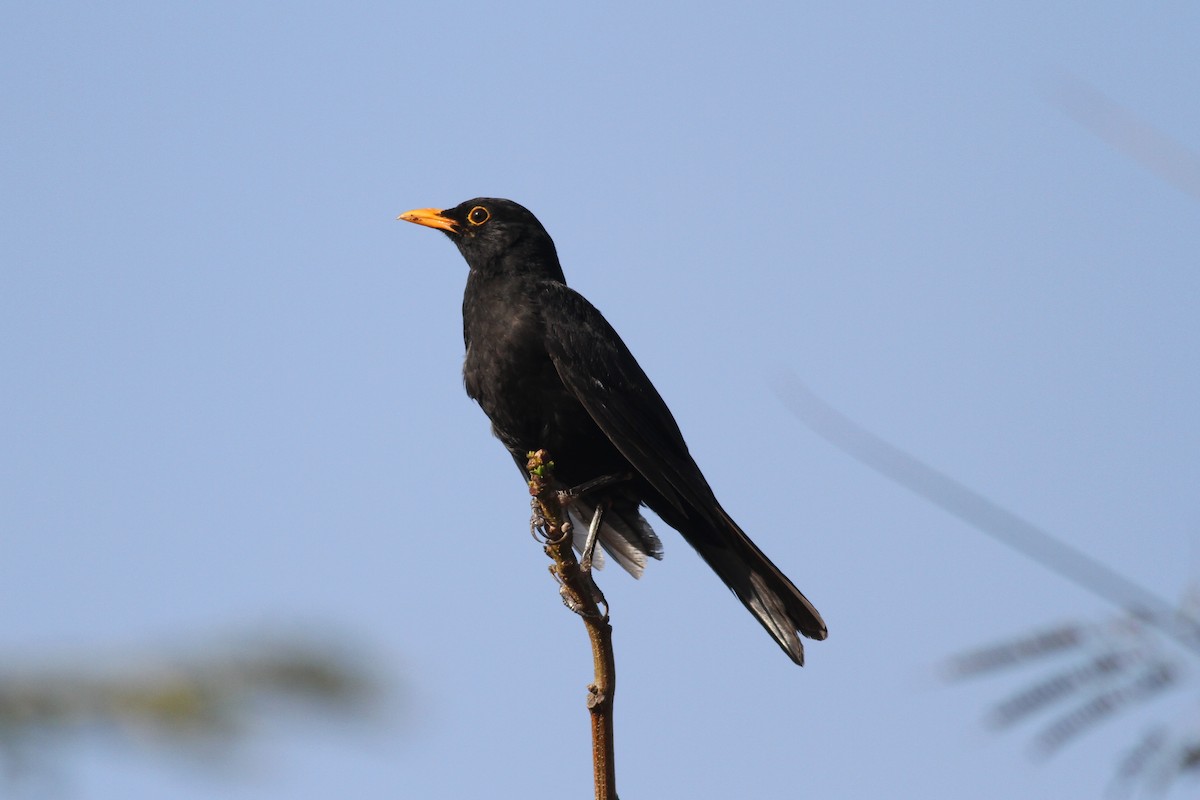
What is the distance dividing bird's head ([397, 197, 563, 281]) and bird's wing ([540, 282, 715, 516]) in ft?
1.37

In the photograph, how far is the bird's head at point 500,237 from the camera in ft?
23.1

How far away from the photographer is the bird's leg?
6172 millimetres

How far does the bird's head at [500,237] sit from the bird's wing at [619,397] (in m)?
0.42

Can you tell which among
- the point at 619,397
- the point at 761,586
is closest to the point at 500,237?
the point at 619,397

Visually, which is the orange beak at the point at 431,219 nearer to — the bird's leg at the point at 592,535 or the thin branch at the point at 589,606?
the bird's leg at the point at 592,535

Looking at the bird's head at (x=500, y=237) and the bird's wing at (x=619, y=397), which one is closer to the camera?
the bird's wing at (x=619, y=397)

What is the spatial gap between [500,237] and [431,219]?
2.14 feet

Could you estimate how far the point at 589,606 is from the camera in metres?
4.52

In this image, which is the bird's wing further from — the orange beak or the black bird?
the orange beak

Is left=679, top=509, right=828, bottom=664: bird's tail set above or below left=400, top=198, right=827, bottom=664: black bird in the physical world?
below

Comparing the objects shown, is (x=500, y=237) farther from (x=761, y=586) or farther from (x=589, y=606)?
(x=589, y=606)

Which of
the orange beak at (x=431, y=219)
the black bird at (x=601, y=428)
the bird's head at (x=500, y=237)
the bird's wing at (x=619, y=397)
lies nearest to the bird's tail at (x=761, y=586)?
the black bird at (x=601, y=428)

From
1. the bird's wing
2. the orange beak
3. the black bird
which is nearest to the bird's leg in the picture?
the black bird

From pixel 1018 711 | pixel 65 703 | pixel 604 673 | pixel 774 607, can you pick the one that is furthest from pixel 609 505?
pixel 65 703
